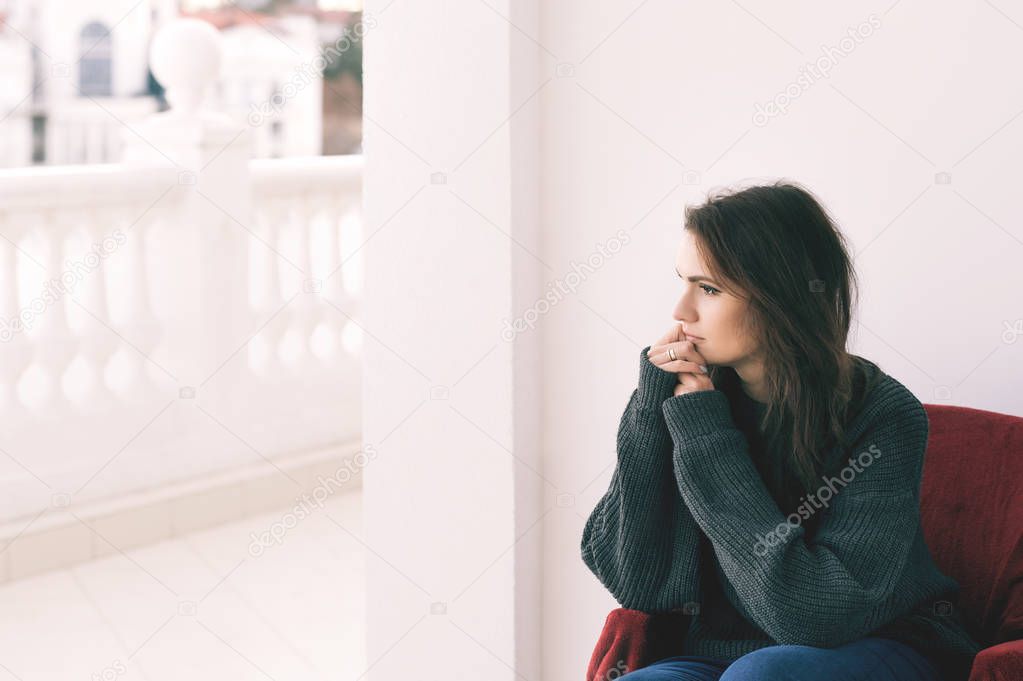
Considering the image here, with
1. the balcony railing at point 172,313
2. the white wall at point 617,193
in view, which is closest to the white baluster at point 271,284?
the balcony railing at point 172,313

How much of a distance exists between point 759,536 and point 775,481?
5.8 inches

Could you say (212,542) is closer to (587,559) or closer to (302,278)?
(302,278)

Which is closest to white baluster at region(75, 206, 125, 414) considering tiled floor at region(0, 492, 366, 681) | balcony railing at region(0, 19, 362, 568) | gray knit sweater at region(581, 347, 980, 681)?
balcony railing at region(0, 19, 362, 568)

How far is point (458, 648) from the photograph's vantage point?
2295mm

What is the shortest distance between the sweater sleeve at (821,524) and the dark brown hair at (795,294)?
0.15ft

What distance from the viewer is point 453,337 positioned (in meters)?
2.20

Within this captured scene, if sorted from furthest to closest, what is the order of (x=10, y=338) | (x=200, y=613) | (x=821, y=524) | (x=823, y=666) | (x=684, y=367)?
(x=10, y=338) → (x=200, y=613) → (x=684, y=367) → (x=821, y=524) → (x=823, y=666)

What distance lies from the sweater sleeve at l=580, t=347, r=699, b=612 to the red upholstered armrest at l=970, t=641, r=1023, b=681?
1.22ft

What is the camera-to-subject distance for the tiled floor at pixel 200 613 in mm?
2820

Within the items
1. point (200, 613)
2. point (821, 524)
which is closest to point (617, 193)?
point (821, 524)

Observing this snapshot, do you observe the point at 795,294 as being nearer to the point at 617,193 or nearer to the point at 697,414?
the point at 697,414

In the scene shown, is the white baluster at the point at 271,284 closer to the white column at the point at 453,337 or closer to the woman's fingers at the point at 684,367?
the white column at the point at 453,337

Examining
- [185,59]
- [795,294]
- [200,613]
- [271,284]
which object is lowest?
[200,613]

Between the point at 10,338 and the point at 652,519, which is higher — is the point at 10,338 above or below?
below
